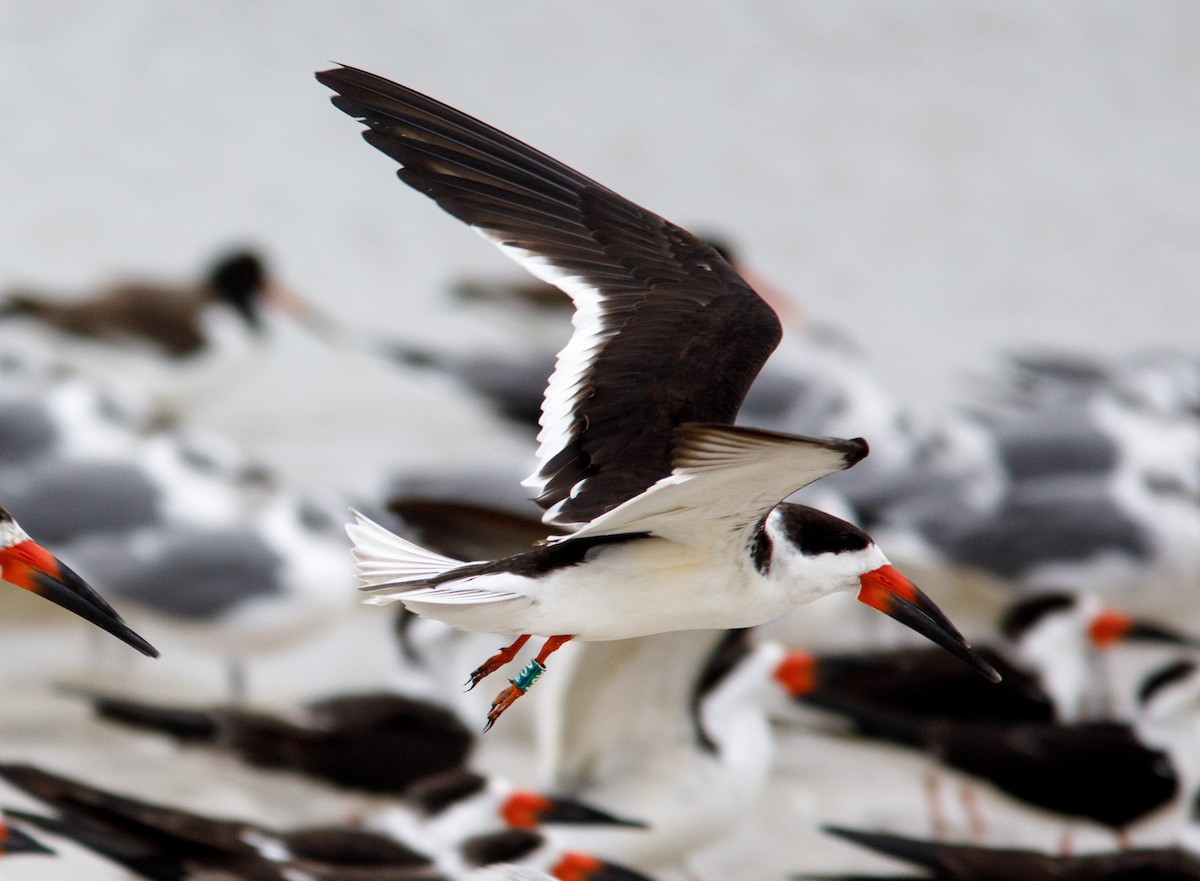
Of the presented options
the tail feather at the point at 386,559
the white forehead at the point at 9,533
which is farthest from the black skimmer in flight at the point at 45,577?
the tail feather at the point at 386,559

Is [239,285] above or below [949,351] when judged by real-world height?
below

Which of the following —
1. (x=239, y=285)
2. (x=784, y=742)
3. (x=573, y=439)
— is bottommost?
(x=573, y=439)

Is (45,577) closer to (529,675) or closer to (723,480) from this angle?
(529,675)

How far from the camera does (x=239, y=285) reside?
8266mm

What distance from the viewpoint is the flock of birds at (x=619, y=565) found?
2742 millimetres

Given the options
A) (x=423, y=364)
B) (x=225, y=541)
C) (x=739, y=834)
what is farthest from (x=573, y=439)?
(x=423, y=364)

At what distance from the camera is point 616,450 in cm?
281

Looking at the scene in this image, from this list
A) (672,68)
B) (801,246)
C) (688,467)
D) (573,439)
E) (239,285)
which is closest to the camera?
(688,467)

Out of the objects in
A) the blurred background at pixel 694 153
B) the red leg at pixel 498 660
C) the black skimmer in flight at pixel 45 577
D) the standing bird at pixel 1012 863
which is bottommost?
the red leg at pixel 498 660

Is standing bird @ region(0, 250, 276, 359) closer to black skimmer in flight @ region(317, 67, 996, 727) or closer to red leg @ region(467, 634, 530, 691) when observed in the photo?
black skimmer in flight @ region(317, 67, 996, 727)

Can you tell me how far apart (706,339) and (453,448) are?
4.99m

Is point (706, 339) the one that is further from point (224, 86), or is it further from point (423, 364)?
point (224, 86)

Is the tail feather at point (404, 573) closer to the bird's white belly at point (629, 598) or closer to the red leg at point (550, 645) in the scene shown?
the bird's white belly at point (629, 598)

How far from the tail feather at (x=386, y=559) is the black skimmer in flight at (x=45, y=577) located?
1.39 ft
